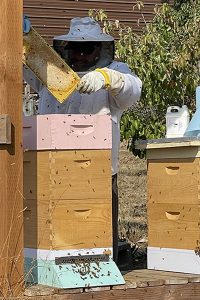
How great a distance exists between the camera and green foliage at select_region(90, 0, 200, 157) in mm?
6852

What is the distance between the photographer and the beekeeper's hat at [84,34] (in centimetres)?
521

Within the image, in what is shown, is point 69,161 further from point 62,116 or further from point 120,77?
point 120,77

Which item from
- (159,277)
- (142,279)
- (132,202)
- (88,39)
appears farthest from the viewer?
(132,202)

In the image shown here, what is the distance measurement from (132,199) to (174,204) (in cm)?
569

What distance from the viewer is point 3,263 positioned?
4.45 metres

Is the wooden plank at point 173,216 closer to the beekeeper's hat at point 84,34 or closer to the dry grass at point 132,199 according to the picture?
the beekeeper's hat at point 84,34

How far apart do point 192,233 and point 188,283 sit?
0.39 m

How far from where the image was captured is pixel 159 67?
6820 millimetres

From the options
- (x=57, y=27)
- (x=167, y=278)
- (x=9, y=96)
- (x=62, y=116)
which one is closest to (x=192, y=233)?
(x=167, y=278)

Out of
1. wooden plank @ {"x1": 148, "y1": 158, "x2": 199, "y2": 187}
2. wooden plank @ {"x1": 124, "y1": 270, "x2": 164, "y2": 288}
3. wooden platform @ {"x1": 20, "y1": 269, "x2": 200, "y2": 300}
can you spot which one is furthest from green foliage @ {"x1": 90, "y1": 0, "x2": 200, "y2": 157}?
wooden platform @ {"x1": 20, "y1": 269, "x2": 200, "y2": 300}

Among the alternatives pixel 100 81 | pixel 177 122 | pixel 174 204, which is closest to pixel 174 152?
pixel 174 204

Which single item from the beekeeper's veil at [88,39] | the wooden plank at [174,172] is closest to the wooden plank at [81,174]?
the wooden plank at [174,172]

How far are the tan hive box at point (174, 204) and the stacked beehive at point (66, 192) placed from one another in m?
0.62

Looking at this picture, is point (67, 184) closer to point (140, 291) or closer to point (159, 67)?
point (140, 291)
